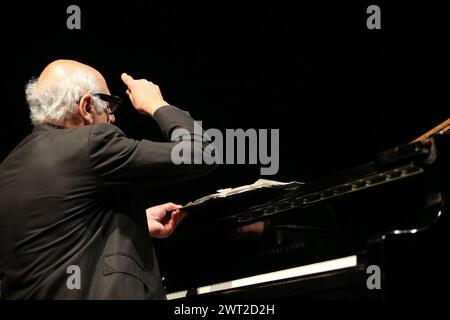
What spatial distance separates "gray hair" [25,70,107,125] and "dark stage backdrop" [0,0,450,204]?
1380 mm

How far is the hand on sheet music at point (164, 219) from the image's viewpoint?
2254mm

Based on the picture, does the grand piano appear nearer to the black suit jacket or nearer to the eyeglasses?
the black suit jacket

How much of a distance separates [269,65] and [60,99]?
1.64m

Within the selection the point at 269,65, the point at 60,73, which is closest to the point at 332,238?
the point at 60,73

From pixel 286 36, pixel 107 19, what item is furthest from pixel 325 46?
pixel 107 19

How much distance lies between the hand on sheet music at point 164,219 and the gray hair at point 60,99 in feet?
1.56

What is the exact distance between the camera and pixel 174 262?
2.43m

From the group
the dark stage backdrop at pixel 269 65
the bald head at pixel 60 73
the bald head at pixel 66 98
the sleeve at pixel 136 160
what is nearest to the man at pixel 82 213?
the sleeve at pixel 136 160

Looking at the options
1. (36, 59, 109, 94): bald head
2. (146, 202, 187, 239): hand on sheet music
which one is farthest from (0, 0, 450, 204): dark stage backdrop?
(36, 59, 109, 94): bald head

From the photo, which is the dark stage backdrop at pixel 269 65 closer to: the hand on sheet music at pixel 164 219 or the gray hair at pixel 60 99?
the hand on sheet music at pixel 164 219

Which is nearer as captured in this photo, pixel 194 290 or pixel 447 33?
pixel 194 290
